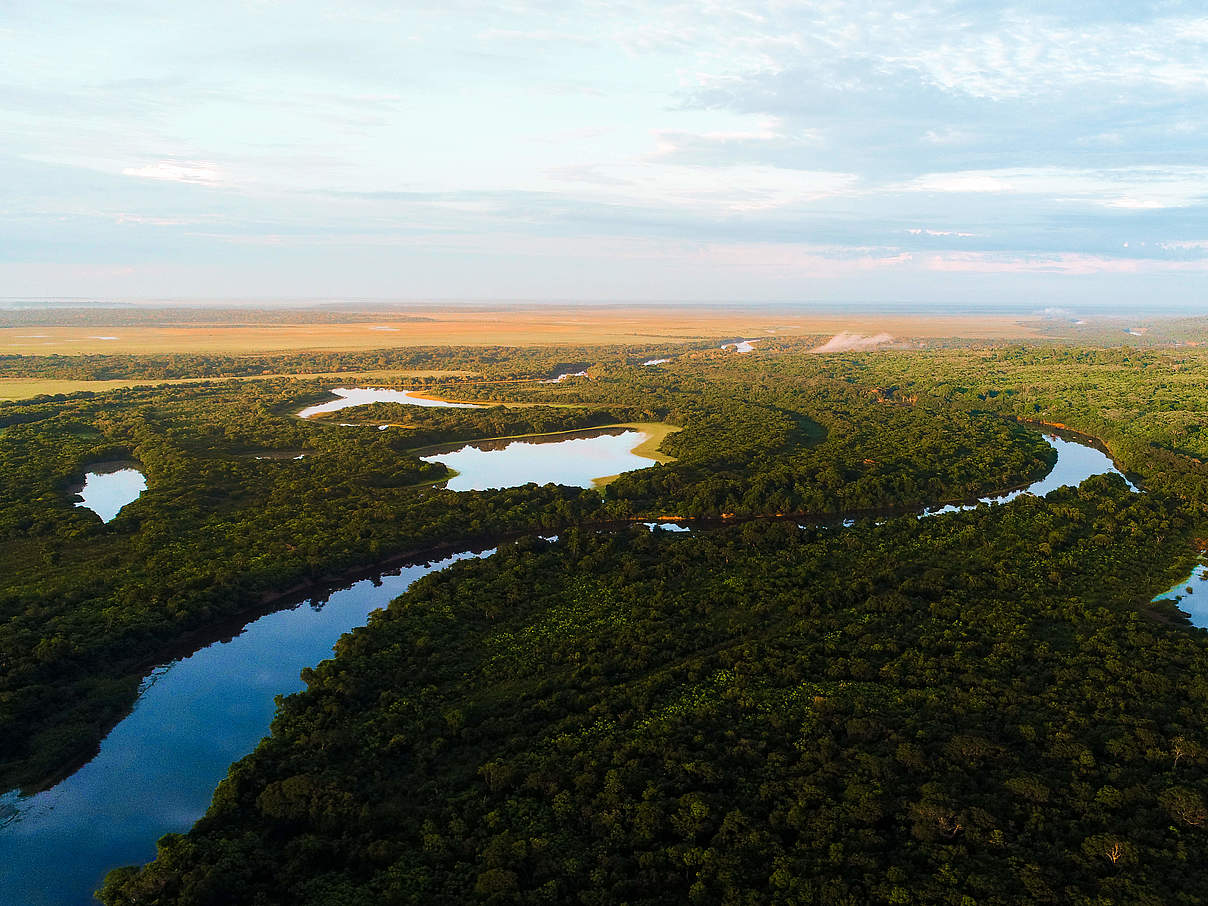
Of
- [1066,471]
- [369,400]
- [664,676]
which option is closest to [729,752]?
[664,676]

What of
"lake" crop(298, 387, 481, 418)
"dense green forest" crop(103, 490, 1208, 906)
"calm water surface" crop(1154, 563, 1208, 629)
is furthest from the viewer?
"lake" crop(298, 387, 481, 418)

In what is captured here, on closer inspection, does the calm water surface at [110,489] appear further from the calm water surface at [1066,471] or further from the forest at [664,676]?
the calm water surface at [1066,471]

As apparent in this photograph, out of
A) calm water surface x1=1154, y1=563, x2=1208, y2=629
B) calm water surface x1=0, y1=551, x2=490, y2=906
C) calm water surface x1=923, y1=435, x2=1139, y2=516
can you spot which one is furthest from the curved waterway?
calm water surface x1=923, y1=435, x2=1139, y2=516

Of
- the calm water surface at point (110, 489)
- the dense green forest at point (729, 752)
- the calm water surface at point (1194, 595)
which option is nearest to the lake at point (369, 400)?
the calm water surface at point (110, 489)

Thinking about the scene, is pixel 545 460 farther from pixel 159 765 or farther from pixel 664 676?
pixel 159 765

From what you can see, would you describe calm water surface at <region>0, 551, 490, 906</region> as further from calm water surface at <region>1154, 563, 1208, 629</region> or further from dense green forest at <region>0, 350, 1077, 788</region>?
calm water surface at <region>1154, 563, 1208, 629</region>

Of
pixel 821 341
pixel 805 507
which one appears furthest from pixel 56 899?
pixel 821 341
